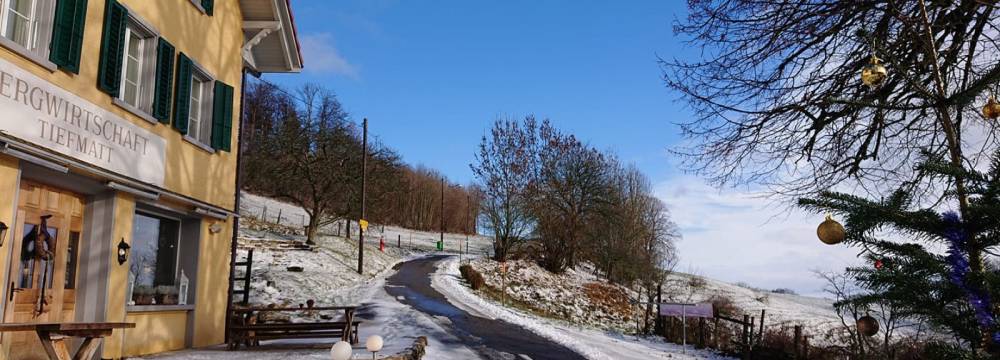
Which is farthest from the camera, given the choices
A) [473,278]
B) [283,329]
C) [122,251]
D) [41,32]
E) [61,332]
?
[473,278]

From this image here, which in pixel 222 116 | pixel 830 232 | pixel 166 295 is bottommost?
pixel 166 295

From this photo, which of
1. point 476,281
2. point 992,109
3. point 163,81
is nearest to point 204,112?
point 163,81

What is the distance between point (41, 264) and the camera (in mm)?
8578

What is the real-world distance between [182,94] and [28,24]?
3.40 meters

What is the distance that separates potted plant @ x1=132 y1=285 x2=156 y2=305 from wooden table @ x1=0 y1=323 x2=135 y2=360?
322cm

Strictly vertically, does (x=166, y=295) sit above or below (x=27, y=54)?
below

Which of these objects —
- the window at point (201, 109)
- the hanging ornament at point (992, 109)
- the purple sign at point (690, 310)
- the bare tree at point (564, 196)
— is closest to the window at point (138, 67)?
the window at point (201, 109)

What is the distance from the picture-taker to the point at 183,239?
39.1 feet

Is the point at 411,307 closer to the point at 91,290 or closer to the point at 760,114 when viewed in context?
the point at 91,290

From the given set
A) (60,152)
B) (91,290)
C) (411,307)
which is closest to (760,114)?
(60,152)

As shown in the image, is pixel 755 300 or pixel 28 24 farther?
pixel 755 300

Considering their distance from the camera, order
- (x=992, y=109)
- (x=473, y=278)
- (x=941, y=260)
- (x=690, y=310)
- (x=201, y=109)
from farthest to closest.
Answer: (x=473, y=278) < (x=690, y=310) < (x=201, y=109) < (x=992, y=109) < (x=941, y=260)

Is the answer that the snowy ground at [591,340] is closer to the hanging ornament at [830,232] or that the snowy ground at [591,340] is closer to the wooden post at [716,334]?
the wooden post at [716,334]

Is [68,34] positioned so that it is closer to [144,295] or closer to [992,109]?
[144,295]
